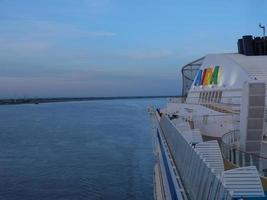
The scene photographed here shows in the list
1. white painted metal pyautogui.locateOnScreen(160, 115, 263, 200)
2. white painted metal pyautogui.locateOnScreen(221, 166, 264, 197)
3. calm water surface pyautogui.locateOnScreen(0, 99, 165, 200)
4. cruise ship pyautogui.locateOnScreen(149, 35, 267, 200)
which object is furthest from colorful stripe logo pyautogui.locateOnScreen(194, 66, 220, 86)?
white painted metal pyautogui.locateOnScreen(221, 166, 264, 197)

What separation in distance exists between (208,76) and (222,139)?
2489 cm

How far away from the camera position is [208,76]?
4244 centimetres

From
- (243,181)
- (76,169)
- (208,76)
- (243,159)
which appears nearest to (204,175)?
(243,181)

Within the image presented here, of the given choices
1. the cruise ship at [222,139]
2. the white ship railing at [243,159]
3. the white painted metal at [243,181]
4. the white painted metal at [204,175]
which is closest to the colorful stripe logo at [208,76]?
the cruise ship at [222,139]

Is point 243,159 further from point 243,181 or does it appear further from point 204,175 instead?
point 243,181

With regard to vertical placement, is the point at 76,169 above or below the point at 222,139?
below

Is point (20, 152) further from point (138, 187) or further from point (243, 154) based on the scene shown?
point (243, 154)

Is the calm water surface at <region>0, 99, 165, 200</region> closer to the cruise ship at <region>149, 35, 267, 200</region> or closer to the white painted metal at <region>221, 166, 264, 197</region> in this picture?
the cruise ship at <region>149, 35, 267, 200</region>

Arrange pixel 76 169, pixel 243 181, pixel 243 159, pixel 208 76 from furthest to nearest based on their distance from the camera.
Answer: pixel 208 76, pixel 76 169, pixel 243 159, pixel 243 181

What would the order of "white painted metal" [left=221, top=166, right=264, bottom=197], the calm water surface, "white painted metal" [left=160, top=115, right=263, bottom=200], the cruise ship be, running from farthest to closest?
the calm water surface, the cruise ship, "white painted metal" [left=221, top=166, right=264, bottom=197], "white painted metal" [left=160, top=115, right=263, bottom=200]

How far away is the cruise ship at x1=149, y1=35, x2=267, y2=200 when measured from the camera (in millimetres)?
8656

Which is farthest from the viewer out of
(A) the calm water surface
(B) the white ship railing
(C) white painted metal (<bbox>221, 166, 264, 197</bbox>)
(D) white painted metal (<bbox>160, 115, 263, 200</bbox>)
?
(A) the calm water surface

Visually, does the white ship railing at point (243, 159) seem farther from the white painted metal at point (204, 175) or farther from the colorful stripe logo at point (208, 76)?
the colorful stripe logo at point (208, 76)

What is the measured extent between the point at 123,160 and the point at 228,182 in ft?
93.1
